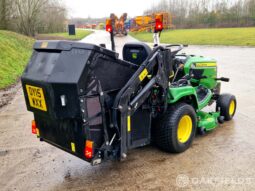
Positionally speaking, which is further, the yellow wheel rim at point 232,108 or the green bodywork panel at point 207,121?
the yellow wheel rim at point 232,108

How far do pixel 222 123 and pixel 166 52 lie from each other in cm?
216

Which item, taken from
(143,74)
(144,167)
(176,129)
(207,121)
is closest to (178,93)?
(176,129)

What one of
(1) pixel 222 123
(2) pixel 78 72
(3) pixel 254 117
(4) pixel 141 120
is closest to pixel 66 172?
(4) pixel 141 120

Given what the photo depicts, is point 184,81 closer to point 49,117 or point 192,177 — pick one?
point 192,177

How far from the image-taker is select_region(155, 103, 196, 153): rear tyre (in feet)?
12.7

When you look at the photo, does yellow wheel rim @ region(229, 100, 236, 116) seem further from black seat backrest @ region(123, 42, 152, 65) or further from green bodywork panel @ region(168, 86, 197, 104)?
black seat backrest @ region(123, 42, 152, 65)

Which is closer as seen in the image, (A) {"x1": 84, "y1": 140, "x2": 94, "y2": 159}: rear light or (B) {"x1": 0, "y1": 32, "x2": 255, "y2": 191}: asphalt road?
(A) {"x1": 84, "y1": 140, "x2": 94, "y2": 159}: rear light

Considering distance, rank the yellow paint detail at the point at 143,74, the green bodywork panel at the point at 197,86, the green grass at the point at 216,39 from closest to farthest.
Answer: the yellow paint detail at the point at 143,74 → the green bodywork panel at the point at 197,86 → the green grass at the point at 216,39

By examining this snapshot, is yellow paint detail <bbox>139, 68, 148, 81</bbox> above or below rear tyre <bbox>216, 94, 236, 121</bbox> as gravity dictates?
above

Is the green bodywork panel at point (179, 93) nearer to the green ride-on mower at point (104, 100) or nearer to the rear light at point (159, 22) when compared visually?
the green ride-on mower at point (104, 100)

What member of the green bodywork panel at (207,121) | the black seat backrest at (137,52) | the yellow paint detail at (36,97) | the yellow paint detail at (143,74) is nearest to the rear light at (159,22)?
the black seat backrest at (137,52)

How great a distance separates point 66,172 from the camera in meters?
3.69

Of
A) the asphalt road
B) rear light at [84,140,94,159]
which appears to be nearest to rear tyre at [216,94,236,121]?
the asphalt road

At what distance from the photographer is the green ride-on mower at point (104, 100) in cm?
289
